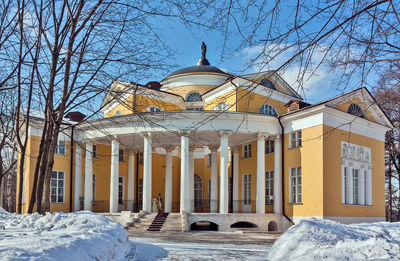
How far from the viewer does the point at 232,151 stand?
25953 millimetres

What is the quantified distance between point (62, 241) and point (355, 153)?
66.2 feet

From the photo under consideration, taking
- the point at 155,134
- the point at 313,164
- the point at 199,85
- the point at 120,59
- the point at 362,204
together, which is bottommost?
the point at 362,204

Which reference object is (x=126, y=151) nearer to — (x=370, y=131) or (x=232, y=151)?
(x=232, y=151)

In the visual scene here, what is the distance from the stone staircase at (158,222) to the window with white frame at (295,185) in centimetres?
695

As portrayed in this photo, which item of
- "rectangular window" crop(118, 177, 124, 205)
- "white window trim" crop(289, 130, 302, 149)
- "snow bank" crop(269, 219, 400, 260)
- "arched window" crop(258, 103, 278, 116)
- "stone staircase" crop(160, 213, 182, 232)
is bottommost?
"stone staircase" crop(160, 213, 182, 232)

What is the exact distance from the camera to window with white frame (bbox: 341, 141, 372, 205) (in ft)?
70.7

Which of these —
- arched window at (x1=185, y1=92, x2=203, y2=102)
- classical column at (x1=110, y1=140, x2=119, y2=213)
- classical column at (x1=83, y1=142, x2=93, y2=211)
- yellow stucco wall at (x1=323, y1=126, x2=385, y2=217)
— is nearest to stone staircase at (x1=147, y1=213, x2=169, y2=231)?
classical column at (x1=110, y1=140, x2=119, y2=213)

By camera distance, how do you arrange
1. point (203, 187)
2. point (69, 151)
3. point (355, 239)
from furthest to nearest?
point (203, 187) < point (69, 151) < point (355, 239)

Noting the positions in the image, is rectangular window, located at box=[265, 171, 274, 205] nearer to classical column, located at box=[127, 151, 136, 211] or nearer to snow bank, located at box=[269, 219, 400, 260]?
classical column, located at box=[127, 151, 136, 211]

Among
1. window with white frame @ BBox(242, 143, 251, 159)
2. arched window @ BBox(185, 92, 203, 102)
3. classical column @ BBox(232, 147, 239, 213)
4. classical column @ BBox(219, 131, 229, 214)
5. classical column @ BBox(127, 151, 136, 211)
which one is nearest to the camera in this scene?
classical column @ BBox(219, 131, 229, 214)

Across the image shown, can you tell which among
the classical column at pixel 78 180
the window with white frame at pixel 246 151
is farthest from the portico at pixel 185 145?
the window with white frame at pixel 246 151

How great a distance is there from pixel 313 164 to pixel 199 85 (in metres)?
11.1

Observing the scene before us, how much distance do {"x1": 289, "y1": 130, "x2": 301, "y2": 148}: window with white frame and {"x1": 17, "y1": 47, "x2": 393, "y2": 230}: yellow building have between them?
0.06 metres

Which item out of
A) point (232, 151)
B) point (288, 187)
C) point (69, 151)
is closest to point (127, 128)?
point (69, 151)
